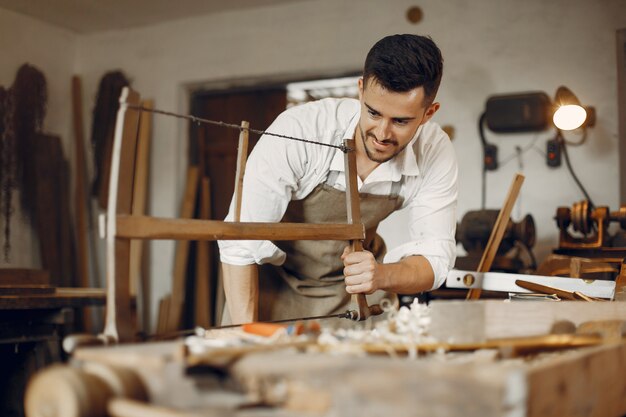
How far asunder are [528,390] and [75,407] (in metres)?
0.56

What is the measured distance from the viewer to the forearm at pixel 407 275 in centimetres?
204

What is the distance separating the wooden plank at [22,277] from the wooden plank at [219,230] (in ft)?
7.20

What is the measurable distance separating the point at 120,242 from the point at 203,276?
4293 millimetres

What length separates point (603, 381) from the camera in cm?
121

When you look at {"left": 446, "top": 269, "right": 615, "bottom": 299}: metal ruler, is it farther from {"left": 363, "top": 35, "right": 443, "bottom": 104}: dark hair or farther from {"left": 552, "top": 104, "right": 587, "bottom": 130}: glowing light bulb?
{"left": 552, "top": 104, "right": 587, "bottom": 130}: glowing light bulb

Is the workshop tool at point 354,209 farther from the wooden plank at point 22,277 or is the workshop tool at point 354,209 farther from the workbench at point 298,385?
the wooden plank at point 22,277

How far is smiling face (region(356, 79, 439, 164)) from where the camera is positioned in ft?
6.64

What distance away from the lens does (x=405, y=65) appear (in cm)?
201

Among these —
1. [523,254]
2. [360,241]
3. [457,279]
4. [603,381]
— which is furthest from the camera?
[523,254]

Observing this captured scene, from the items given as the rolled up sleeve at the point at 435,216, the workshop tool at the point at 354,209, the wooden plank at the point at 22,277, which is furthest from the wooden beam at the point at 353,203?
the wooden plank at the point at 22,277

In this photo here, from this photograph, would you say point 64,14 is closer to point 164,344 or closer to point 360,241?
point 360,241

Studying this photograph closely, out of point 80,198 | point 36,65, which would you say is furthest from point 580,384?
point 36,65

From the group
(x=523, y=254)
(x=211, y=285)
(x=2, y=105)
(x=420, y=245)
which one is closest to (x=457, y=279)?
(x=420, y=245)

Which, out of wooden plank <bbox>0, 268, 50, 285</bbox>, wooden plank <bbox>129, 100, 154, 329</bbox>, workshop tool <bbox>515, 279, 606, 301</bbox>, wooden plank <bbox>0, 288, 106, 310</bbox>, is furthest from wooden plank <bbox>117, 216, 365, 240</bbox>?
wooden plank <bbox>129, 100, 154, 329</bbox>
